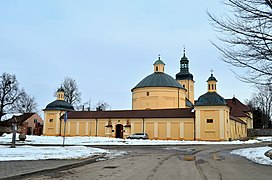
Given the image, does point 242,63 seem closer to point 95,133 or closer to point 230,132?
point 230,132

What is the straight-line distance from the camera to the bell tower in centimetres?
8375

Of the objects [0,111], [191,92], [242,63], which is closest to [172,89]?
[191,92]

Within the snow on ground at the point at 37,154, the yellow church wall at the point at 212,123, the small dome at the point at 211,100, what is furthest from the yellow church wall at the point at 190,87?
the snow on ground at the point at 37,154

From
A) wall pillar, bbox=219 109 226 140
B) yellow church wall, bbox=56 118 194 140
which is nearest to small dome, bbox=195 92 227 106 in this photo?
wall pillar, bbox=219 109 226 140

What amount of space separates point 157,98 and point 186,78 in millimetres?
27268

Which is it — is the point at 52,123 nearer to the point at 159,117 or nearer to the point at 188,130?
the point at 159,117

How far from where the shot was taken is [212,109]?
4694cm

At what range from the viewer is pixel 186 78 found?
8512 cm

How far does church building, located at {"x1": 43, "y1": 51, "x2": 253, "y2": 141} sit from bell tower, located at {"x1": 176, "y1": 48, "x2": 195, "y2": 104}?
1689 cm

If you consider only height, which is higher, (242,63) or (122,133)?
(242,63)

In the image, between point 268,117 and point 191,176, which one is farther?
point 268,117

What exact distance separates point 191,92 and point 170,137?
123ft

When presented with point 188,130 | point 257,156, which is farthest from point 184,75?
point 257,156

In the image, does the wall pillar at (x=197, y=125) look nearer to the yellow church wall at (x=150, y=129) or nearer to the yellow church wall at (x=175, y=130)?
the yellow church wall at (x=175, y=130)
